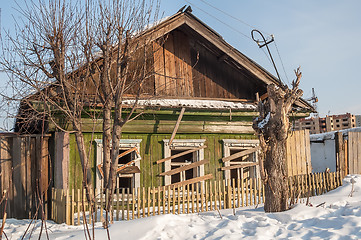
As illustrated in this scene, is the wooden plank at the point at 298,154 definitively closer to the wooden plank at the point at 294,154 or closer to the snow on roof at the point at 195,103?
the wooden plank at the point at 294,154

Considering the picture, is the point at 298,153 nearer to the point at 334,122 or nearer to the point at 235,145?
the point at 235,145

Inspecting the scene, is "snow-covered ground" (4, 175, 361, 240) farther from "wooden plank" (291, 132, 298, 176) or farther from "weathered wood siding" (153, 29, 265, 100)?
"weathered wood siding" (153, 29, 265, 100)

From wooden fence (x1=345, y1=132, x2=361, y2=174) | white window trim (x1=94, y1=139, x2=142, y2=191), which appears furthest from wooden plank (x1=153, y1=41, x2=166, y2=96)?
wooden fence (x1=345, y1=132, x2=361, y2=174)

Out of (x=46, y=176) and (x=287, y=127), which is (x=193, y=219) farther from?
(x=46, y=176)

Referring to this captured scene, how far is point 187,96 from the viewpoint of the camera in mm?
11852

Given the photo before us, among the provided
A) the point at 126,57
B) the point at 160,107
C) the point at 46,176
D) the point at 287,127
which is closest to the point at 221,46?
the point at 160,107

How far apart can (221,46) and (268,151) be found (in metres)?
5.75

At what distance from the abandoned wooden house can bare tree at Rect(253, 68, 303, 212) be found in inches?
166

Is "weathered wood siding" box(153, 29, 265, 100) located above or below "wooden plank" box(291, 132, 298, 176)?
above

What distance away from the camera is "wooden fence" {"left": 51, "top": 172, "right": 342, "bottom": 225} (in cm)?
853

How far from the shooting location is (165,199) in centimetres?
977

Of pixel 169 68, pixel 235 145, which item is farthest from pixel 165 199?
pixel 169 68

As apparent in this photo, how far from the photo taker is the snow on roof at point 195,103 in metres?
10.7

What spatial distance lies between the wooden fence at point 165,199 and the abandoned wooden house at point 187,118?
2.43ft
